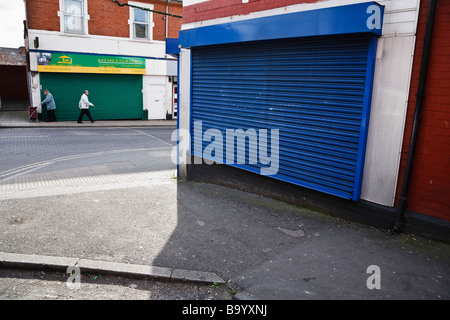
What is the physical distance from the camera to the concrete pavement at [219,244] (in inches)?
157

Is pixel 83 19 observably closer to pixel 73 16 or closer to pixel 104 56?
pixel 73 16

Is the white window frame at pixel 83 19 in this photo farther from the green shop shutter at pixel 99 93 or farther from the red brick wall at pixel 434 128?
the red brick wall at pixel 434 128

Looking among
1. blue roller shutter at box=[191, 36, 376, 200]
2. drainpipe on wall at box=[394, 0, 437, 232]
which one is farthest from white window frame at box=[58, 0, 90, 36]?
drainpipe on wall at box=[394, 0, 437, 232]

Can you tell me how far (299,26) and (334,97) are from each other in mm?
1259

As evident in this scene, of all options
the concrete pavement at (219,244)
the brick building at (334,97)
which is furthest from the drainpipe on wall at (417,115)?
the concrete pavement at (219,244)

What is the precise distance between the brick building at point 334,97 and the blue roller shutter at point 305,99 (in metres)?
0.02

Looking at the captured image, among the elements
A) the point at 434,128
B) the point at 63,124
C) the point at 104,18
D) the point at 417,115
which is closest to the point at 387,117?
the point at 417,115

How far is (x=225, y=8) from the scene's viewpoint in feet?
24.0

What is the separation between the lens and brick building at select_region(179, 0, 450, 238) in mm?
4754

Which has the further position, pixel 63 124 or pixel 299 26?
pixel 63 124

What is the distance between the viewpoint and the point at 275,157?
6695 mm

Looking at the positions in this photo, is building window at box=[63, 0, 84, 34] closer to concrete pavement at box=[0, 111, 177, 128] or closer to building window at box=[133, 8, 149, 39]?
building window at box=[133, 8, 149, 39]

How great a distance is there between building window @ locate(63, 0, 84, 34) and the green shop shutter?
241 centimetres
